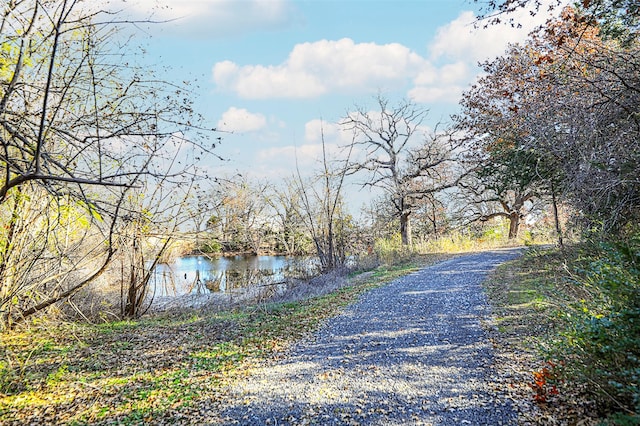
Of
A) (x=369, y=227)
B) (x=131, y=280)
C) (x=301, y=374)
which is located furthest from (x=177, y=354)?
(x=369, y=227)

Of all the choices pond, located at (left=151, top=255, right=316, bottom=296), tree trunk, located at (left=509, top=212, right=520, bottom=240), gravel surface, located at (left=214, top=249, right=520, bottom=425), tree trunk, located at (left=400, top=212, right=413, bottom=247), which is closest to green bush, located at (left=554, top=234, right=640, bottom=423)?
gravel surface, located at (left=214, top=249, right=520, bottom=425)

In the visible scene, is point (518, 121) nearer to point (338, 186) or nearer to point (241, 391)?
point (338, 186)

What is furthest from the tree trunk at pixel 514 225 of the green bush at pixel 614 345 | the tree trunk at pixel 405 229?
the green bush at pixel 614 345

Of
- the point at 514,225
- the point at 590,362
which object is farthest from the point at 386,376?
the point at 514,225

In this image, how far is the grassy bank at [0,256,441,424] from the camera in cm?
408

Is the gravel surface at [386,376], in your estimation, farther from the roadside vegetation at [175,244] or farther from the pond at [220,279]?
the pond at [220,279]

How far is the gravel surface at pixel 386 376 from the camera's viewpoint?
145 inches

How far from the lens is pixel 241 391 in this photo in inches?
171

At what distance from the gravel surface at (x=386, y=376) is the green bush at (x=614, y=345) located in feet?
2.47

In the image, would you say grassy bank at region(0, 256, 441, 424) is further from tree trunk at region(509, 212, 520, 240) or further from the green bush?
tree trunk at region(509, 212, 520, 240)

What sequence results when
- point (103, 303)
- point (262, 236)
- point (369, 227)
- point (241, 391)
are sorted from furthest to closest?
point (262, 236) < point (369, 227) < point (103, 303) < point (241, 391)

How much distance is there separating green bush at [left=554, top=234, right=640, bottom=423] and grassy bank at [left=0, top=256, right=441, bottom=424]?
3295 mm

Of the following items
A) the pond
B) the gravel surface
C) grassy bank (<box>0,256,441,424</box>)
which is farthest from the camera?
the pond

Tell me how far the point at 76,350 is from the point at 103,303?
270 cm
